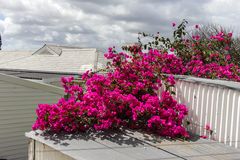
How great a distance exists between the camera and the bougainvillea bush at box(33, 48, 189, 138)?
5.76 metres

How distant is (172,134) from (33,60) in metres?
15.8

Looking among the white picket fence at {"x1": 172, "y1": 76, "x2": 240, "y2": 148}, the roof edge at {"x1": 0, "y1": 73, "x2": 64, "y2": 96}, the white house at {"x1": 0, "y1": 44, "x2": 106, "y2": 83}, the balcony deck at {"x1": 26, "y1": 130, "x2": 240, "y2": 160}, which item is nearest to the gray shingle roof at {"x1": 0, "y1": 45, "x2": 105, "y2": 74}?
the white house at {"x1": 0, "y1": 44, "x2": 106, "y2": 83}

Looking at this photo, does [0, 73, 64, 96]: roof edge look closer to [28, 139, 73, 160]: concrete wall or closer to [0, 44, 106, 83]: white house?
[28, 139, 73, 160]: concrete wall

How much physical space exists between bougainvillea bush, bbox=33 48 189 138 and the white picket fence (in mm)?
391

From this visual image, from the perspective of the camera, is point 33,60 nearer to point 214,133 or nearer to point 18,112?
point 18,112

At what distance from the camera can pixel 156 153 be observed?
5.23 metres

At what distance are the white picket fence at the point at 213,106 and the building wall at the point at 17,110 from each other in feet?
15.3

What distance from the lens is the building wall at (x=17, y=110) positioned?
9037mm

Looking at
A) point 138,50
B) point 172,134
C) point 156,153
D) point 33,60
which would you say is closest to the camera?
point 156,153

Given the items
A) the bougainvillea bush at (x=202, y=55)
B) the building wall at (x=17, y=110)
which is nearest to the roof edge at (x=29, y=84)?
A: the building wall at (x=17, y=110)

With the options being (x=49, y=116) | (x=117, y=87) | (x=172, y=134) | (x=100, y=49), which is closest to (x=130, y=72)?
(x=117, y=87)

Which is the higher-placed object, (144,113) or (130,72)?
(130,72)

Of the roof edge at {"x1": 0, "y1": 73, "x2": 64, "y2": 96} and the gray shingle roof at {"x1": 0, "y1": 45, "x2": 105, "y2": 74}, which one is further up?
the gray shingle roof at {"x1": 0, "y1": 45, "x2": 105, "y2": 74}

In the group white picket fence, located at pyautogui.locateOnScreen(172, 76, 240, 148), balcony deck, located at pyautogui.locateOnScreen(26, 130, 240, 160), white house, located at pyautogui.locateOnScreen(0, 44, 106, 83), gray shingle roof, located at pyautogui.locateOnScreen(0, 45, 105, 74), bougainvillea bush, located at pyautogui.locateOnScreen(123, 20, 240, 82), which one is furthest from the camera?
gray shingle roof, located at pyautogui.locateOnScreen(0, 45, 105, 74)
